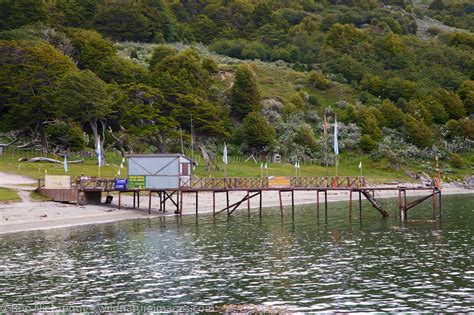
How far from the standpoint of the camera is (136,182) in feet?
252

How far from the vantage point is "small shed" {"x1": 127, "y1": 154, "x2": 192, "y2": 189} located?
7669 centimetres

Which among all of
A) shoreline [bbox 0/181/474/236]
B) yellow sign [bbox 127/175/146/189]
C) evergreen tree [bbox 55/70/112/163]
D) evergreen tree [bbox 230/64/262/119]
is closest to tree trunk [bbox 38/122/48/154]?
evergreen tree [bbox 55/70/112/163]

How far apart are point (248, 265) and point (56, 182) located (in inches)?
1516

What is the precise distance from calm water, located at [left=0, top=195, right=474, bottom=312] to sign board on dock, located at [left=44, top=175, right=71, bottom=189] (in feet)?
37.2

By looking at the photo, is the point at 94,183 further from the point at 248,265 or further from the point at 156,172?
the point at 248,265

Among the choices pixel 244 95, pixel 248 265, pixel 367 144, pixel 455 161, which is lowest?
pixel 248 265

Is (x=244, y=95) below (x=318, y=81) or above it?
below

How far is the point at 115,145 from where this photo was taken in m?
121

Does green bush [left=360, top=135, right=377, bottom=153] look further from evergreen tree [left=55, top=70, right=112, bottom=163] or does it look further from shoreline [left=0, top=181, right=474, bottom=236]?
evergreen tree [left=55, top=70, right=112, bottom=163]

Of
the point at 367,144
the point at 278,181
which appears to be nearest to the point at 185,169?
the point at 278,181

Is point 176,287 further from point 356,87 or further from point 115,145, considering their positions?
point 356,87

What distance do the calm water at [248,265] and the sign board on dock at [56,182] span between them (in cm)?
1134

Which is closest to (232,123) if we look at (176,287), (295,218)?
(295,218)

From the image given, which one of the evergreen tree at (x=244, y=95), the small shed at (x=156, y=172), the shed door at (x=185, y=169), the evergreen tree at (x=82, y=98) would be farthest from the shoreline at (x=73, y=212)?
the evergreen tree at (x=244, y=95)
